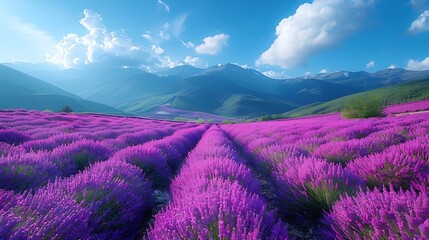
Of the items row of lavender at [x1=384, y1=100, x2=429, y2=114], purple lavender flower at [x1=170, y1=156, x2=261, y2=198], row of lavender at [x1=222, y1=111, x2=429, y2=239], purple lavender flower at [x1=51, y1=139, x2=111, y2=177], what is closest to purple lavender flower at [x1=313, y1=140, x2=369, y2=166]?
row of lavender at [x1=222, y1=111, x2=429, y2=239]

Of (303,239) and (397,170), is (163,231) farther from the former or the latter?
(397,170)

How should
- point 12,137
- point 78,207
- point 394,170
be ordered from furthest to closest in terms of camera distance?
point 12,137 < point 394,170 < point 78,207

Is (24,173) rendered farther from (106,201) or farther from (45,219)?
(45,219)

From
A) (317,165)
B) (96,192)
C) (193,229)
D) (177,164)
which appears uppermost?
(317,165)

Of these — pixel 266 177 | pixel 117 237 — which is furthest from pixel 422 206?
pixel 266 177

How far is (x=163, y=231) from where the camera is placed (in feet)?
5.38

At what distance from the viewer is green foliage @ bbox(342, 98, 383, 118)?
19.7 m

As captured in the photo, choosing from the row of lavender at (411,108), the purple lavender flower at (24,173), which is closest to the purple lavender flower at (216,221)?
the purple lavender flower at (24,173)

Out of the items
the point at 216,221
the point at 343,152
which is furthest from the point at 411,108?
the point at 216,221

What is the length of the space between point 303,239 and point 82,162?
14.2ft

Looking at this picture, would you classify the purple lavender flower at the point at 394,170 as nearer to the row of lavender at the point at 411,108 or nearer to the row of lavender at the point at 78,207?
the row of lavender at the point at 78,207

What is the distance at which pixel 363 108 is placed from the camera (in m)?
20.0

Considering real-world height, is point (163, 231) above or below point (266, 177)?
above

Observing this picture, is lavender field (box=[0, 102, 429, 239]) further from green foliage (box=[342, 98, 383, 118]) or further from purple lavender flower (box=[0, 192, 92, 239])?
green foliage (box=[342, 98, 383, 118])
